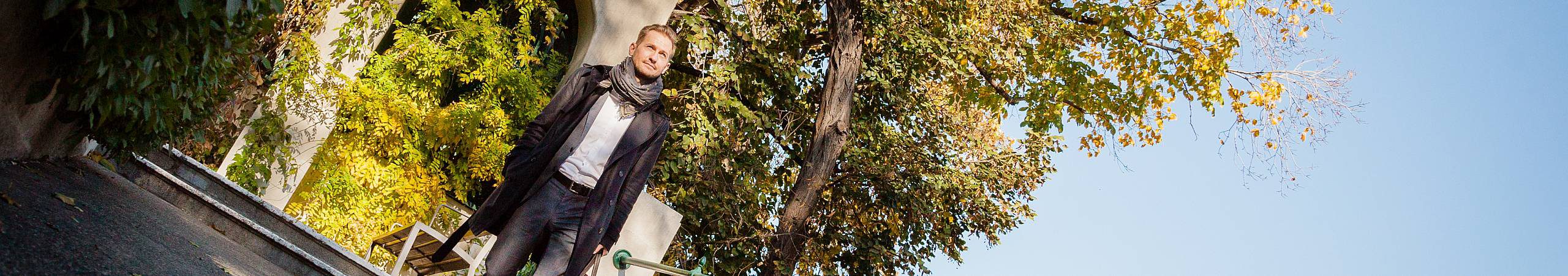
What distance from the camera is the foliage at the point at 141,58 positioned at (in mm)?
2588

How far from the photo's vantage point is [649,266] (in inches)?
143

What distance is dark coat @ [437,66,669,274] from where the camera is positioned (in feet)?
11.6

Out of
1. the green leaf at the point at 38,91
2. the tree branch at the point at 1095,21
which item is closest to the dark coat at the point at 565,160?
the green leaf at the point at 38,91

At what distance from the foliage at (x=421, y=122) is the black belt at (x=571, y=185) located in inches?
197

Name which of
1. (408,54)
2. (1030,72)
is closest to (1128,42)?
(1030,72)

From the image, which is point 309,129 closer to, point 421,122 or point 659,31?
point 421,122

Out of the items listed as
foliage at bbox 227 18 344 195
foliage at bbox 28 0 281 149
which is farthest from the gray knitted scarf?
foliage at bbox 227 18 344 195

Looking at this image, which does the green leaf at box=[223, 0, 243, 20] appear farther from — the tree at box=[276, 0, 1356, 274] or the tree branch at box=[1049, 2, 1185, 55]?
the tree branch at box=[1049, 2, 1185, 55]

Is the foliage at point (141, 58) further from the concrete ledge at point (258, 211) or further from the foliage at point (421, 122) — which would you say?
the foliage at point (421, 122)

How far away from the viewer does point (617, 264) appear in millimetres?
4129

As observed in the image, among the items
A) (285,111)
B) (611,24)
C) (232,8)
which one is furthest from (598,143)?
(611,24)

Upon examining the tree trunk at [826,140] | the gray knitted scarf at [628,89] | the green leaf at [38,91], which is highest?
the tree trunk at [826,140]

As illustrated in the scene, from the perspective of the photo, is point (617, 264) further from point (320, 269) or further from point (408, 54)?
point (408, 54)

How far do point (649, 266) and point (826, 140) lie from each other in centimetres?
494
